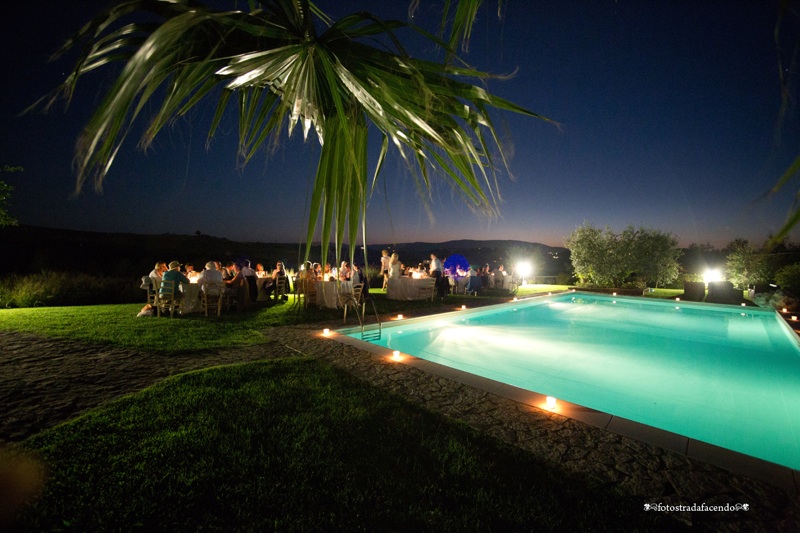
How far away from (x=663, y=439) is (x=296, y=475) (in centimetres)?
256

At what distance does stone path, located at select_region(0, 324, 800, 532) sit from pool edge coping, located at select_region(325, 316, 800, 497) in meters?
0.07

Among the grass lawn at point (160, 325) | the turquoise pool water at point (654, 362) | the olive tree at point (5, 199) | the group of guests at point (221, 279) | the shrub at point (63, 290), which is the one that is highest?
the olive tree at point (5, 199)

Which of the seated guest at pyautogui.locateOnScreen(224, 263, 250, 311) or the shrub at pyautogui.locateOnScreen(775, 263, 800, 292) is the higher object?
the shrub at pyautogui.locateOnScreen(775, 263, 800, 292)

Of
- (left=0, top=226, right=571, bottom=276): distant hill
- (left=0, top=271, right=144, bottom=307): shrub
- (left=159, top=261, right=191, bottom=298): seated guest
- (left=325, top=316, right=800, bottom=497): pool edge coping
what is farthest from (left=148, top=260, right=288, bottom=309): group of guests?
(left=325, top=316, right=800, bottom=497): pool edge coping

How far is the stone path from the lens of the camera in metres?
1.96

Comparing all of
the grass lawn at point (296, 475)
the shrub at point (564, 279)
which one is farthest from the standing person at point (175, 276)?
the shrub at point (564, 279)

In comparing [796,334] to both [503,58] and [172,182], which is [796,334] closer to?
[503,58]

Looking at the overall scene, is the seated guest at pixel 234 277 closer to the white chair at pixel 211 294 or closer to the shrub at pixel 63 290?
the white chair at pixel 211 294

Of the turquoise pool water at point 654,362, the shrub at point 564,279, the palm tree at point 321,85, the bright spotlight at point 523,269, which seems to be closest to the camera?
the palm tree at point 321,85

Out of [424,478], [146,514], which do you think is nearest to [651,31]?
[424,478]

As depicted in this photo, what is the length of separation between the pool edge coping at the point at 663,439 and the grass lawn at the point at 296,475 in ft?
2.54

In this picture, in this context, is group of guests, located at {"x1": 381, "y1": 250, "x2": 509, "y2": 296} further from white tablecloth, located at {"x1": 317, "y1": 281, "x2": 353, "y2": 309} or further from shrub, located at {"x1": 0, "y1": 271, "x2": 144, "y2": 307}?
shrub, located at {"x1": 0, "y1": 271, "x2": 144, "y2": 307}

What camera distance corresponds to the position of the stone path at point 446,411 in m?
1.96

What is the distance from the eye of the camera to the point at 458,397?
10.8ft
